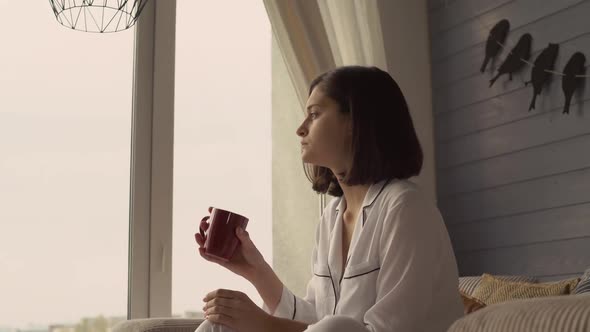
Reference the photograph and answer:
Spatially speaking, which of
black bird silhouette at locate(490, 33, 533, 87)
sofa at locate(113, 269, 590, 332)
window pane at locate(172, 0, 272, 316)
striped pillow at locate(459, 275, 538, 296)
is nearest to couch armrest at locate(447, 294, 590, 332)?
sofa at locate(113, 269, 590, 332)

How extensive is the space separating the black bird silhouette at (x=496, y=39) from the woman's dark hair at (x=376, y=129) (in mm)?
1611

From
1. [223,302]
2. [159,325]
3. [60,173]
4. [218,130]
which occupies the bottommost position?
[159,325]

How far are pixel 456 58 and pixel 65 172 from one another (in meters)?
1.86

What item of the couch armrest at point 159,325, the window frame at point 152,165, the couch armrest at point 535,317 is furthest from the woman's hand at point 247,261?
the couch armrest at point 535,317

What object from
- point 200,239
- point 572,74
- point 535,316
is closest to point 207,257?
point 200,239

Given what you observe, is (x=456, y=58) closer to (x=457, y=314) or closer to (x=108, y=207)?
(x=108, y=207)

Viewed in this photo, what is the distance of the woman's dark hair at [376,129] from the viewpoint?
6.25ft

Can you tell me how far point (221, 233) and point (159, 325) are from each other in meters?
0.42

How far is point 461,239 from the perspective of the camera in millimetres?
Answer: 3602

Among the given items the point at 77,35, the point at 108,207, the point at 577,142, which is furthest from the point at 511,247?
the point at 77,35

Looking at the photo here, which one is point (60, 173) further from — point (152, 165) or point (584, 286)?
point (584, 286)

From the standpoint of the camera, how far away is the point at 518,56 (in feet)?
10.9

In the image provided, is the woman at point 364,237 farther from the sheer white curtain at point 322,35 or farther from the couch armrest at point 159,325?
the sheer white curtain at point 322,35

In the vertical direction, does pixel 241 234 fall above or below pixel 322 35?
below
